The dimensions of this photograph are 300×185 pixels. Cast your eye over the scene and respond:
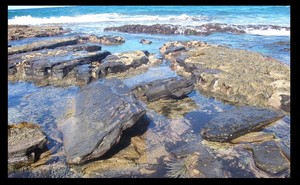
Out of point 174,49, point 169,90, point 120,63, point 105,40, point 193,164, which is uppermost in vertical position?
point 105,40

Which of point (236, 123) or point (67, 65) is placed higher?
point (67, 65)

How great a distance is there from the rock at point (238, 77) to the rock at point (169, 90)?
2.72 feet

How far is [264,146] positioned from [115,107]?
330 cm

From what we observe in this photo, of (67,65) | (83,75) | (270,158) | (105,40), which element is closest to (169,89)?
(83,75)

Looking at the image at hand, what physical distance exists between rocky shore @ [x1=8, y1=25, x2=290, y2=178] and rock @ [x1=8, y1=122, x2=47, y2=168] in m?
0.02

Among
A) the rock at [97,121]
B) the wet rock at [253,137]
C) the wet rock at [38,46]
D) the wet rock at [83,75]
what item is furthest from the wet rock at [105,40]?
the wet rock at [253,137]

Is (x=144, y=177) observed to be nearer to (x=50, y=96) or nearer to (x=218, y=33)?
(x=50, y=96)

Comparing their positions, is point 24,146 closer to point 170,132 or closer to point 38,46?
point 170,132

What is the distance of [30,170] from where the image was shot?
546cm

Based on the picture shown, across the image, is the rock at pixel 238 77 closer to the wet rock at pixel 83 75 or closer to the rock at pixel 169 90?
the rock at pixel 169 90

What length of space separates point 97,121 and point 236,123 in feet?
10.3

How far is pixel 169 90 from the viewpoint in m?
8.72

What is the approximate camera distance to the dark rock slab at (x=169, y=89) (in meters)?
8.73

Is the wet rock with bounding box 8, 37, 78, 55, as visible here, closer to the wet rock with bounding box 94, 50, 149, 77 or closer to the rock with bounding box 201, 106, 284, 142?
the wet rock with bounding box 94, 50, 149, 77
